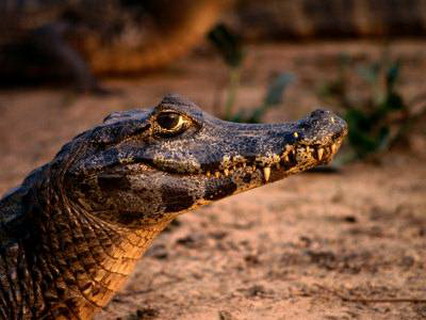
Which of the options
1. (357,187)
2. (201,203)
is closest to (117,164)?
(201,203)

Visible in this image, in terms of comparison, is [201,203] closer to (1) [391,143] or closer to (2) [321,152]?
(2) [321,152]

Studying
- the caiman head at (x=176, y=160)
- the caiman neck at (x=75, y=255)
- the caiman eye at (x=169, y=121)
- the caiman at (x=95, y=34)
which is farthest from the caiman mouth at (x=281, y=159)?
the caiman at (x=95, y=34)

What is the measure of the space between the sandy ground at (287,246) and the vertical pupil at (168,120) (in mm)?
770

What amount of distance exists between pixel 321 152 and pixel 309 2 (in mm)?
7513

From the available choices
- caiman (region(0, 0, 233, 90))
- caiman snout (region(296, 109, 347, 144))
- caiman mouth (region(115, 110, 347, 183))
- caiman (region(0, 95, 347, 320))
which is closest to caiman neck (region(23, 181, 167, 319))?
caiman (region(0, 95, 347, 320))

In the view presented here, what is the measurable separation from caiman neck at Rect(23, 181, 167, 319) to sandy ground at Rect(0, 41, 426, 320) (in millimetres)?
340

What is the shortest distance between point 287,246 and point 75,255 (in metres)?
1.32

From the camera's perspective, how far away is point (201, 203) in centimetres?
258

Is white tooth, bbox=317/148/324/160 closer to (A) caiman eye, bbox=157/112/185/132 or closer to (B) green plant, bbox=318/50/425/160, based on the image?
(A) caiman eye, bbox=157/112/185/132

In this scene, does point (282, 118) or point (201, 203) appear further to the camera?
point (282, 118)

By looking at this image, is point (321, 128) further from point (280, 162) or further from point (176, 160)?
point (176, 160)

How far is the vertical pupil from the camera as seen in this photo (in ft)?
8.63

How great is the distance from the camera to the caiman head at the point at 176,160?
8.32 ft

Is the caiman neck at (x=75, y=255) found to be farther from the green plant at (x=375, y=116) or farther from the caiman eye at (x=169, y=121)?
the green plant at (x=375, y=116)
